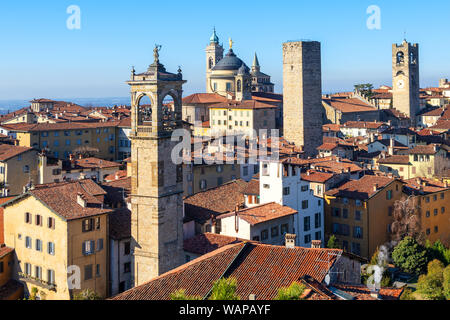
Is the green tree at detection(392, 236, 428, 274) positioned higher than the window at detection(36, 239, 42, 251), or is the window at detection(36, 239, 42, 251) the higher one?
the window at detection(36, 239, 42, 251)

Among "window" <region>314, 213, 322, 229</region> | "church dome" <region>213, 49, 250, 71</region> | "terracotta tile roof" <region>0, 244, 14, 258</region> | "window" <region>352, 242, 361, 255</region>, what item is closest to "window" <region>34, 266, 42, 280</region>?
"terracotta tile roof" <region>0, 244, 14, 258</region>

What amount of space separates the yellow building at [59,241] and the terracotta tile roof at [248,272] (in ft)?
25.9

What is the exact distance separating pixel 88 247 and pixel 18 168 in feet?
76.9

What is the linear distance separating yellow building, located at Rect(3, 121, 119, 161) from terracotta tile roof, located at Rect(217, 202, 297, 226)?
30.3 meters

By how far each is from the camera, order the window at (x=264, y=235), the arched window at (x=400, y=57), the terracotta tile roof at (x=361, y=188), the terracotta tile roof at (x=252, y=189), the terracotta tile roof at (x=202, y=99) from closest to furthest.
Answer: the window at (x=264, y=235), the terracotta tile roof at (x=252, y=189), the terracotta tile roof at (x=361, y=188), the terracotta tile roof at (x=202, y=99), the arched window at (x=400, y=57)

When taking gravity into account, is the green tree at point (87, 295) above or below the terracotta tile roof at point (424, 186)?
below

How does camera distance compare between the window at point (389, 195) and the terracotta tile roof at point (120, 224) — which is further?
the window at point (389, 195)

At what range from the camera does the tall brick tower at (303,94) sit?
70.9 metres

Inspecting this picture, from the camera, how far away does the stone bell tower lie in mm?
28750

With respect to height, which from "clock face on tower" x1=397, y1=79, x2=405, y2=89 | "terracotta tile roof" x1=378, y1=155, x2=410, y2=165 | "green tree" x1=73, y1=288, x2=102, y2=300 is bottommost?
"green tree" x1=73, y1=288, x2=102, y2=300

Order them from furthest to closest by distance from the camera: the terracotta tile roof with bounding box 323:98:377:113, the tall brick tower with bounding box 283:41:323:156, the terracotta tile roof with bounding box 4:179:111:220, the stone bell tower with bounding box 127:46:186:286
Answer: the terracotta tile roof with bounding box 323:98:377:113 < the tall brick tower with bounding box 283:41:323:156 < the stone bell tower with bounding box 127:46:186:286 < the terracotta tile roof with bounding box 4:179:111:220

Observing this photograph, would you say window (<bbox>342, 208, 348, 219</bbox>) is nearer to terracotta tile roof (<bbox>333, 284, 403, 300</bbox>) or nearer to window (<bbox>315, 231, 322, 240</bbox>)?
window (<bbox>315, 231, 322, 240</bbox>)

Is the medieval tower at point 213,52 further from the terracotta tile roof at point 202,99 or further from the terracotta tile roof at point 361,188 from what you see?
the terracotta tile roof at point 361,188

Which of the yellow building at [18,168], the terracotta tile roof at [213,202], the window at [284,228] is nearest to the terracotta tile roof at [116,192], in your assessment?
the terracotta tile roof at [213,202]
